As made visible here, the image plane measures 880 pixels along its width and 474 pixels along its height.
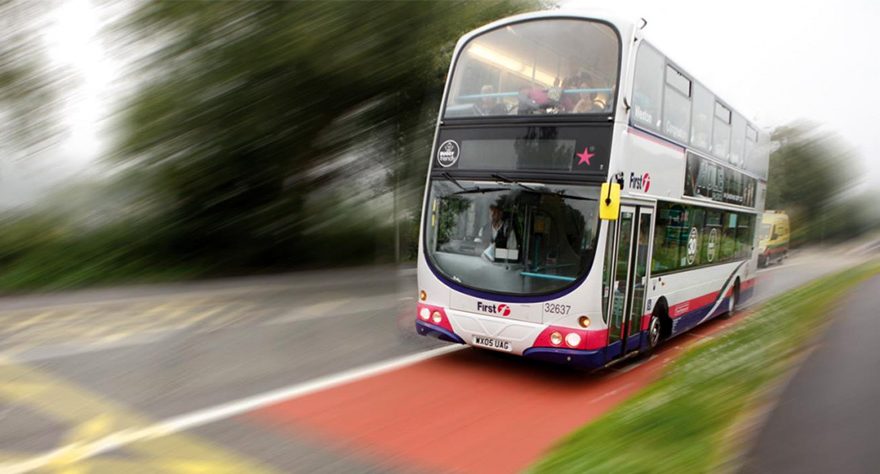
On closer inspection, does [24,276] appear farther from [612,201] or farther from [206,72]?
[612,201]

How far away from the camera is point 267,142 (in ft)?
43.0

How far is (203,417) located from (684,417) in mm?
3966

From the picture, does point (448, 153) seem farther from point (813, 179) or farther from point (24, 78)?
point (813, 179)

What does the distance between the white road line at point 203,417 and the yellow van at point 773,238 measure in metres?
27.9

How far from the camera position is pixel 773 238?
105ft

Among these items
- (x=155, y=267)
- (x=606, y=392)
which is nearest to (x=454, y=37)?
(x=155, y=267)

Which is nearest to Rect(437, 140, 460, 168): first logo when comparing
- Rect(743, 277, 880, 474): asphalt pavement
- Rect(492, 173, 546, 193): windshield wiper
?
Rect(492, 173, 546, 193): windshield wiper

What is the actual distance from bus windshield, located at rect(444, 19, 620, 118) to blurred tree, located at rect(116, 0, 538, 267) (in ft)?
18.4

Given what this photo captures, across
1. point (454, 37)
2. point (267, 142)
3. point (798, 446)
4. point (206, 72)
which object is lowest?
point (798, 446)

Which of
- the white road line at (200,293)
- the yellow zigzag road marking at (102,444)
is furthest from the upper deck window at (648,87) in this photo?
the white road line at (200,293)

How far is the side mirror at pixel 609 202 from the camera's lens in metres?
6.69

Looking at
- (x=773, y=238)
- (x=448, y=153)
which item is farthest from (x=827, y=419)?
(x=773, y=238)

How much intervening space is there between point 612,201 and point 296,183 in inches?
354

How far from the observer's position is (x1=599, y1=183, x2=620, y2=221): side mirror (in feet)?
21.9
